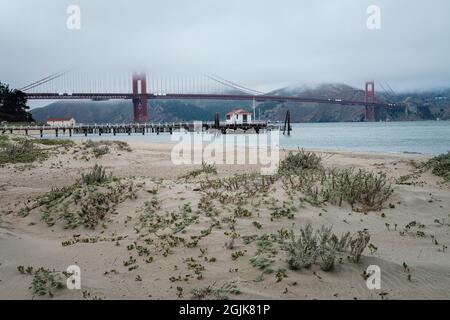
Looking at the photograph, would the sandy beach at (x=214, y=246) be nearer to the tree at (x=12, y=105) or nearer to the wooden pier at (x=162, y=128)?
the wooden pier at (x=162, y=128)

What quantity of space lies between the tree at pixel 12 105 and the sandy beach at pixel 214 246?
6940cm

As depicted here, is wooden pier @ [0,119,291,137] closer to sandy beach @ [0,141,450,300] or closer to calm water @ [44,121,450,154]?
calm water @ [44,121,450,154]

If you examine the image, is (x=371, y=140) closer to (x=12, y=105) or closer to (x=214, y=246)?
(x=214, y=246)

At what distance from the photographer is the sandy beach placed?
4.90 meters

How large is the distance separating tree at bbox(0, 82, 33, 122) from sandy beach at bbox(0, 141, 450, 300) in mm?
69395

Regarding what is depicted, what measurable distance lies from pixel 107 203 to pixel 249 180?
3.52m

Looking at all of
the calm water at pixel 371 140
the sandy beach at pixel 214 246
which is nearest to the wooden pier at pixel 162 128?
the calm water at pixel 371 140

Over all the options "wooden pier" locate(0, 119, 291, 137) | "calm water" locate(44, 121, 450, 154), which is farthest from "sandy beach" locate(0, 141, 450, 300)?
"wooden pier" locate(0, 119, 291, 137)

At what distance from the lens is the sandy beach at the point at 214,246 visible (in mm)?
4902

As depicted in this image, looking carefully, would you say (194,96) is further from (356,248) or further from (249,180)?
(356,248)

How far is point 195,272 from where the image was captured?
5359 millimetres
